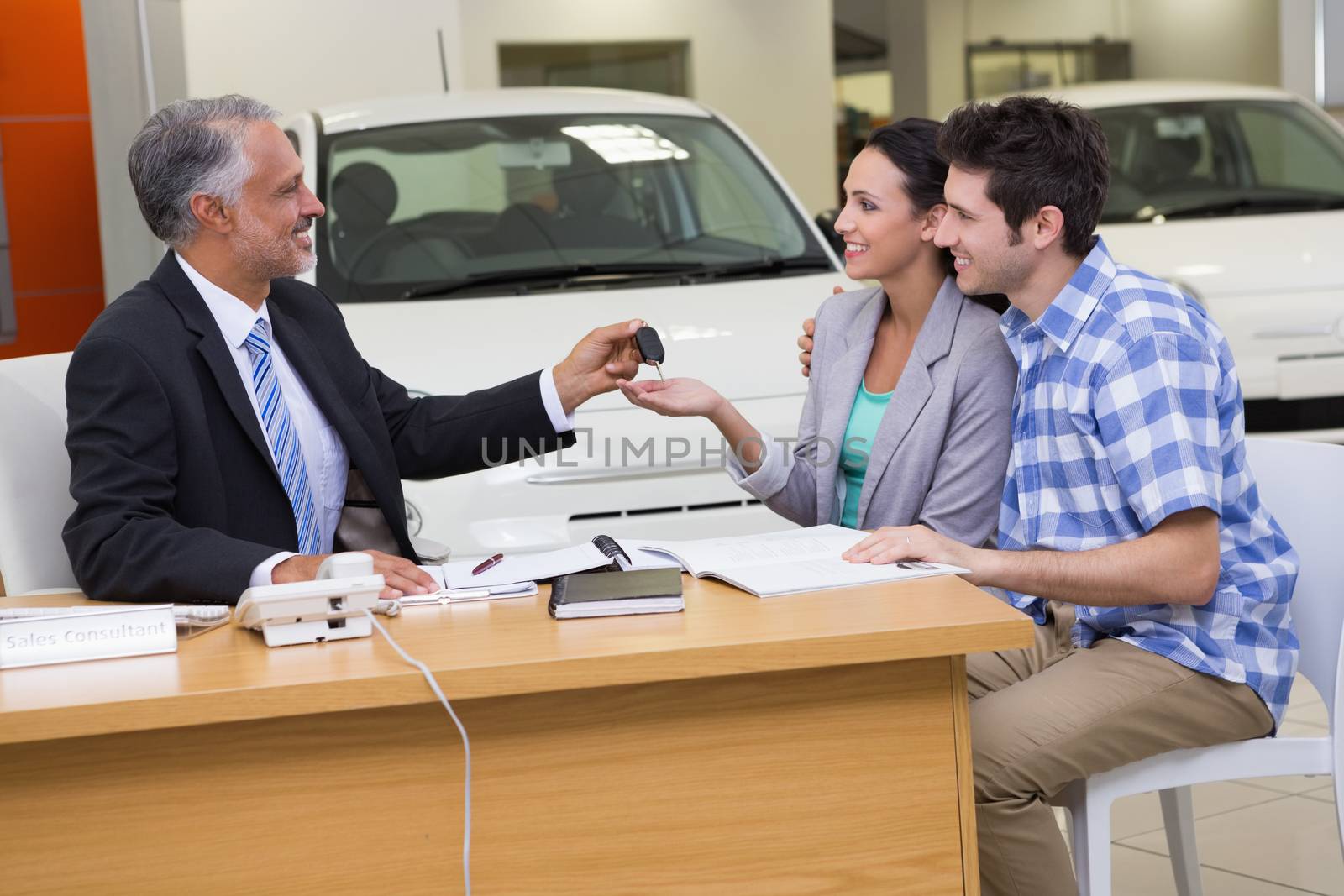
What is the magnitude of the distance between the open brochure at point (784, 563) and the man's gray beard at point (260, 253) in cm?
75

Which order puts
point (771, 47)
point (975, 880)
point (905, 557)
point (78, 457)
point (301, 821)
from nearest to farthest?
point (301, 821)
point (975, 880)
point (905, 557)
point (78, 457)
point (771, 47)

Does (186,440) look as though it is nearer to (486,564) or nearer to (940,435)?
(486,564)

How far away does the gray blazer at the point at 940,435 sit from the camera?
2.36m

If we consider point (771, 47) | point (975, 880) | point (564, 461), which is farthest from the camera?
point (771, 47)

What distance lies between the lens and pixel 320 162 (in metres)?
3.98

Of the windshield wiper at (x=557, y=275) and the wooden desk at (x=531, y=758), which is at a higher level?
the windshield wiper at (x=557, y=275)

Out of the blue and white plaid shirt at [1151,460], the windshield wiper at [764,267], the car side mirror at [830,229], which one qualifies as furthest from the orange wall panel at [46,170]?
the blue and white plaid shirt at [1151,460]

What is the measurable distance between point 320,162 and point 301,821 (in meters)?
2.69

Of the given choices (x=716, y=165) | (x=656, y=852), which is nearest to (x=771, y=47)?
(x=716, y=165)

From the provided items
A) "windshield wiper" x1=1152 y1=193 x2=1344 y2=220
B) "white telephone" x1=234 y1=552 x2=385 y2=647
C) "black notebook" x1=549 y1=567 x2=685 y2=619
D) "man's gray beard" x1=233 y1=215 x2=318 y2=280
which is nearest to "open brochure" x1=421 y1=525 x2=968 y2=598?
"black notebook" x1=549 y1=567 x2=685 y2=619

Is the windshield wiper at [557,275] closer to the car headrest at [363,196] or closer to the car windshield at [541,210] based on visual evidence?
the car windshield at [541,210]

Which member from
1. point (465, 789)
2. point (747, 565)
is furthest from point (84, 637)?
point (747, 565)

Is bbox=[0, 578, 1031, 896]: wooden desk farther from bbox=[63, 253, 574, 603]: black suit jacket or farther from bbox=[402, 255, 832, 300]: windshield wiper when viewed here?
bbox=[402, 255, 832, 300]: windshield wiper

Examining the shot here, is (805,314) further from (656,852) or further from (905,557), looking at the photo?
(656,852)
